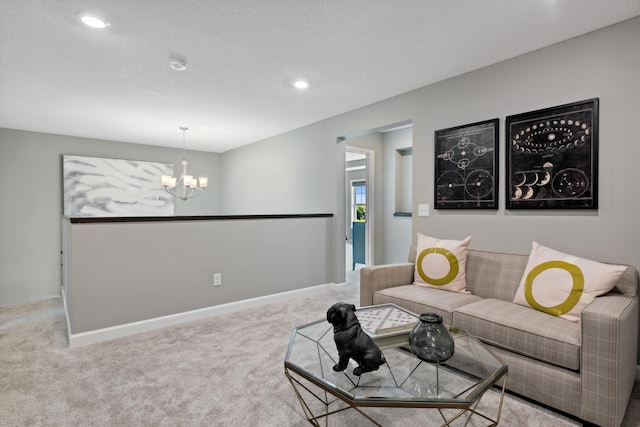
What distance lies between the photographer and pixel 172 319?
10.2 ft

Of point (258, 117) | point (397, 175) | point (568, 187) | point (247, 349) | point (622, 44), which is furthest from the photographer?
point (397, 175)

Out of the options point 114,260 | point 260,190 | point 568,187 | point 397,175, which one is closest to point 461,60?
point 568,187

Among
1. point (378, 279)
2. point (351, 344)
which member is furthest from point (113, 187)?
point (351, 344)

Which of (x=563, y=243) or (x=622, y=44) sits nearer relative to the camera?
(x=622, y=44)

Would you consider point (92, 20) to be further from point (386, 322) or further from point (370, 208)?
point (370, 208)

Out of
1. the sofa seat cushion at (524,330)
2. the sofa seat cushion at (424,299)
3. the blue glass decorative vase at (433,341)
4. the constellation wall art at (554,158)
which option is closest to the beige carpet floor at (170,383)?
the sofa seat cushion at (524,330)

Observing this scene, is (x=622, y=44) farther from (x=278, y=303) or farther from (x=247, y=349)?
(x=278, y=303)

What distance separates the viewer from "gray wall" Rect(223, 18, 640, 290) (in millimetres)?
2125

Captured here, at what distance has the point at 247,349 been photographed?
8.42 ft

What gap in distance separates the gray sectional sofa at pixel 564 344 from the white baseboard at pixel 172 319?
1.84 metres

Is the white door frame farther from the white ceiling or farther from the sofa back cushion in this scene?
the sofa back cushion

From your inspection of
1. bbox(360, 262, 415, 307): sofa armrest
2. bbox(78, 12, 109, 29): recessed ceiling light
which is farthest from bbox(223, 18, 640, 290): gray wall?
bbox(78, 12, 109, 29): recessed ceiling light

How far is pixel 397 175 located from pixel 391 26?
3.21 meters

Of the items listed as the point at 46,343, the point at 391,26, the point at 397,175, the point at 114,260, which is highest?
the point at 391,26
